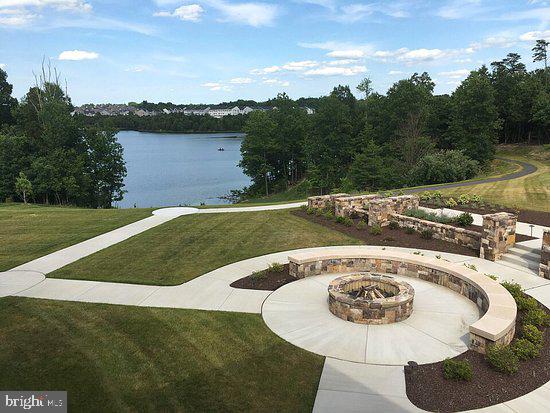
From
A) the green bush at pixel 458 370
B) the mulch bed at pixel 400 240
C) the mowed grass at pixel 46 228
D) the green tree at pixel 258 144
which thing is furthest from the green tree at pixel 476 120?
the green bush at pixel 458 370

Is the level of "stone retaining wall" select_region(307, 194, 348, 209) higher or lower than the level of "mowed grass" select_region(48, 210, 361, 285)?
higher

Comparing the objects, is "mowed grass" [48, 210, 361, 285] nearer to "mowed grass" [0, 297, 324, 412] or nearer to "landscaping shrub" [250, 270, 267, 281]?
"landscaping shrub" [250, 270, 267, 281]

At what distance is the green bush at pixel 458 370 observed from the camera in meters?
6.47

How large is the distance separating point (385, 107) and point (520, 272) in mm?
41853

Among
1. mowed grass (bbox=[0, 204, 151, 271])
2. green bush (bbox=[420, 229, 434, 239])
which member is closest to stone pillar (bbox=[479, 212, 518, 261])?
green bush (bbox=[420, 229, 434, 239])

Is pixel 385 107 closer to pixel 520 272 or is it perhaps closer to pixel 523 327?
pixel 520 272

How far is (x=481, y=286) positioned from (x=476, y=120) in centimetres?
3893

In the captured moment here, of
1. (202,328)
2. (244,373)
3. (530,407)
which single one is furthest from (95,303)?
(530,407)

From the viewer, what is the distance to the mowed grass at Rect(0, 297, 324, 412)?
6.21 meters

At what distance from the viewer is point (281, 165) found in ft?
188

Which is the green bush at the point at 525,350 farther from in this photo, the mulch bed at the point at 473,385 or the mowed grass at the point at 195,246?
the mowed grass at the point at 195,246

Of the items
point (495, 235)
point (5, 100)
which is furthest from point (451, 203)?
point (5, 100)

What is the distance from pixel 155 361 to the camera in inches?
285

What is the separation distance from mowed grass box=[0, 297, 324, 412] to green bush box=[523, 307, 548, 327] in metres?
4.57
